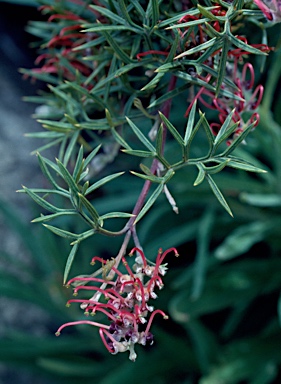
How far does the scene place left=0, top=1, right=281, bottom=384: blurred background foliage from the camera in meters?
1.08

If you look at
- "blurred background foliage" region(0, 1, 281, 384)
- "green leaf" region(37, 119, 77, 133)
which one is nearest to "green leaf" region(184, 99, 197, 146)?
"green leaf" region(37, 119, 77, 133)

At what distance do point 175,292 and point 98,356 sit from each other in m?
0.39

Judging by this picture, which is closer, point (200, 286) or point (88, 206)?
point (88, 206)

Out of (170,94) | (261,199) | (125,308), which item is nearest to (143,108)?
(170,94)

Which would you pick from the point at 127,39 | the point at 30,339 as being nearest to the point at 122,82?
the point at 127,39

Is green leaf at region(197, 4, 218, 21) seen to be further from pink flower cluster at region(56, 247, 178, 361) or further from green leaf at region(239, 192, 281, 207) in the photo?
green leaf at region(239, 192, 281, 207)

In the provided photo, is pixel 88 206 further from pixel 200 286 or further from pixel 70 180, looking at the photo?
pixel 200 286

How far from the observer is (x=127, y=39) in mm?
474

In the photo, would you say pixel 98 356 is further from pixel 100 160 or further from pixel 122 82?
pixel 122 82

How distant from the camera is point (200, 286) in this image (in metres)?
1.06

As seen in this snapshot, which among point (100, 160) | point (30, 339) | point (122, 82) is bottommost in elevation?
point (30, 339)

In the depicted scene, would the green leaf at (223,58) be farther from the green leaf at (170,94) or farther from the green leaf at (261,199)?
the green leaf at (261,199)

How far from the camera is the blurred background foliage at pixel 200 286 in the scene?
108cm

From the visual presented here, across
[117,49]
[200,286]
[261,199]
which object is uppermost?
[117,49]
